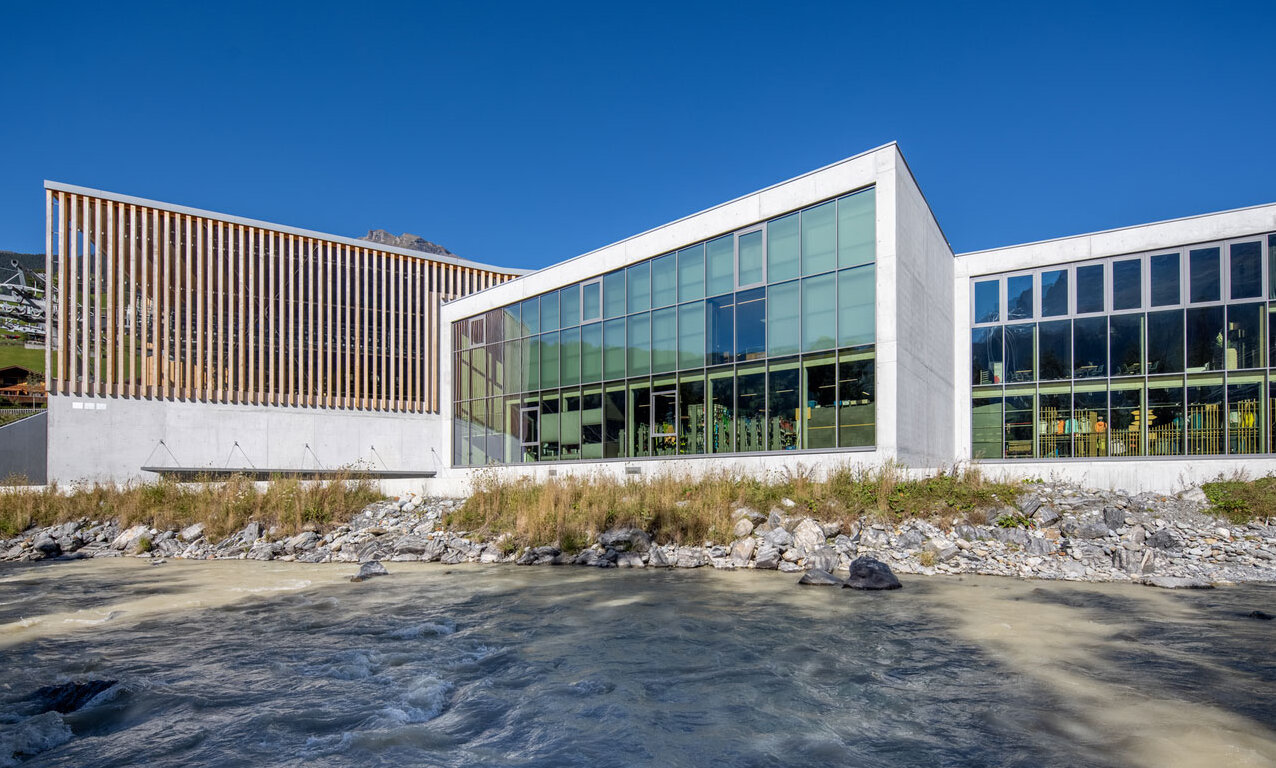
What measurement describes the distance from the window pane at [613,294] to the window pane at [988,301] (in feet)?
40.8

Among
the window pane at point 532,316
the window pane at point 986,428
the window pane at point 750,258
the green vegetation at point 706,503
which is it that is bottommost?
the green vegetation at point 706,503

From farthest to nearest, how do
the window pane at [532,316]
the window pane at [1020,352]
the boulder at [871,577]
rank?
the window pane at [532,316] < the window pane at [1020,352] < the boulder at [871,577]

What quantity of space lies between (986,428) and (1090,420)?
3.15 m

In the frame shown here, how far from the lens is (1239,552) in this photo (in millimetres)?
12797

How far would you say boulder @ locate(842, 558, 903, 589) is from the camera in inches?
455

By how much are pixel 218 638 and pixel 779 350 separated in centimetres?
1535

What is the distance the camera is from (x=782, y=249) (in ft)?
68.5

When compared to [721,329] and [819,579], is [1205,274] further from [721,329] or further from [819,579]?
[819,579]

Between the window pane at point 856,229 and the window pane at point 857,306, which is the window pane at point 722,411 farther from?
the window pane at point 856,229

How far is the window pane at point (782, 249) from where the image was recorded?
20625mm

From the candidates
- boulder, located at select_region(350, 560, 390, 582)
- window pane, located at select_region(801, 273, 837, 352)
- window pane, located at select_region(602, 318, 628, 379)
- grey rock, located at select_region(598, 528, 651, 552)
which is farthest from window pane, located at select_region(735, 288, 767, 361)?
boulder, located at select_region(350, 560, 390, 582)

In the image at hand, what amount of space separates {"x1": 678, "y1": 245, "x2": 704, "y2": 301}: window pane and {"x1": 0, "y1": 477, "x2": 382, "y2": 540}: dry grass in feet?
37.0

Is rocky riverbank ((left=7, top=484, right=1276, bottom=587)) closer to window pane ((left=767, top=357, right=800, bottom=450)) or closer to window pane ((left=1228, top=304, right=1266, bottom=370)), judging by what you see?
window pane ((left=767, top=357, right=800, bottom=450))

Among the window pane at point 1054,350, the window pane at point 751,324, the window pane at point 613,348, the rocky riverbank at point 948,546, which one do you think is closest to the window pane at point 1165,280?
the window pane at point 1054,350
